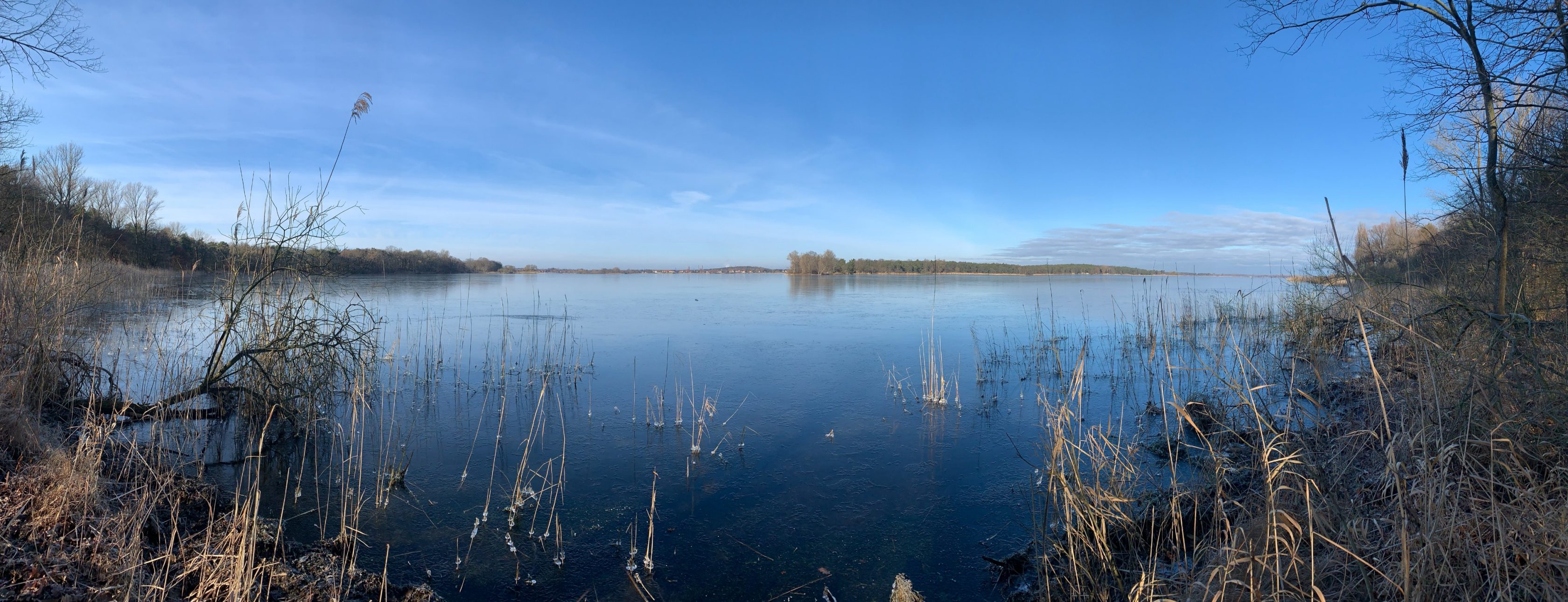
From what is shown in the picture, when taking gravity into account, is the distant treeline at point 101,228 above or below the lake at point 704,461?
above

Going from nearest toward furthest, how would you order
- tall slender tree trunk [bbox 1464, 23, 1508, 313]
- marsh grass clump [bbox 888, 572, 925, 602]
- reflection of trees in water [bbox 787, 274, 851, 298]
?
marsh grass clump [bbox 888, 572, 925, 602] < tall slender tree trunk [bbox 1464, 23, 1508, 313] < reflection of trees in water [bbox 787, 274, 851, 298]

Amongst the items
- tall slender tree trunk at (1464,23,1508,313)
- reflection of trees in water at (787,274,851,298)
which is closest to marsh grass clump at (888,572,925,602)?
tall slender tree trunk at (1464,23,1508,313)

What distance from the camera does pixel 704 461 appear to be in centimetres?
549

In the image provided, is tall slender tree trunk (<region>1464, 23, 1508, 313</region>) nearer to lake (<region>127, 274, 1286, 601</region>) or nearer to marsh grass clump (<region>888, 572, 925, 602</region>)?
lake (<region>127, 274, 1286, 601</region>)

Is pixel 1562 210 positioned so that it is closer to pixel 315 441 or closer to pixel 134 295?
pixel 315 441

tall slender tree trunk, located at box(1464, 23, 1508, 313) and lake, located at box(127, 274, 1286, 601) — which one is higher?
tall slender tree trunk, located at box(1464, 23, 1508, 313)

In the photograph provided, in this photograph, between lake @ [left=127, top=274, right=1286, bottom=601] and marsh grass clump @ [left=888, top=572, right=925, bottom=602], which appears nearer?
marsh grass clump @ [left=888, top=572, right=925, bottom=602]

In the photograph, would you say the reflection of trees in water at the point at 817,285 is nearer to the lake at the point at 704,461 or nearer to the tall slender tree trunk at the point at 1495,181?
the lake at the point at 704,461

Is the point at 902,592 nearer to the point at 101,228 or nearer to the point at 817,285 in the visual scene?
the point at 101,228

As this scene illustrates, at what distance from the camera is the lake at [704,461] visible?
12.0ft

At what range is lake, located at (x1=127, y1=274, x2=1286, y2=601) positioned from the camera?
366 centimetres

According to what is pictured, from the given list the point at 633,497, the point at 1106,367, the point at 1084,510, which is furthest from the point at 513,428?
the point at 1106,367

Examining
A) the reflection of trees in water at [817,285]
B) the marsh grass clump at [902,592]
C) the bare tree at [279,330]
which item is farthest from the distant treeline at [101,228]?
the reflection of trees in water at [817,285]

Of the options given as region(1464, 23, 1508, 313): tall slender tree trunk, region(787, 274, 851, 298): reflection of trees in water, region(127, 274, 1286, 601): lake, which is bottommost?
region(127, 274, 1286, 601): lake
